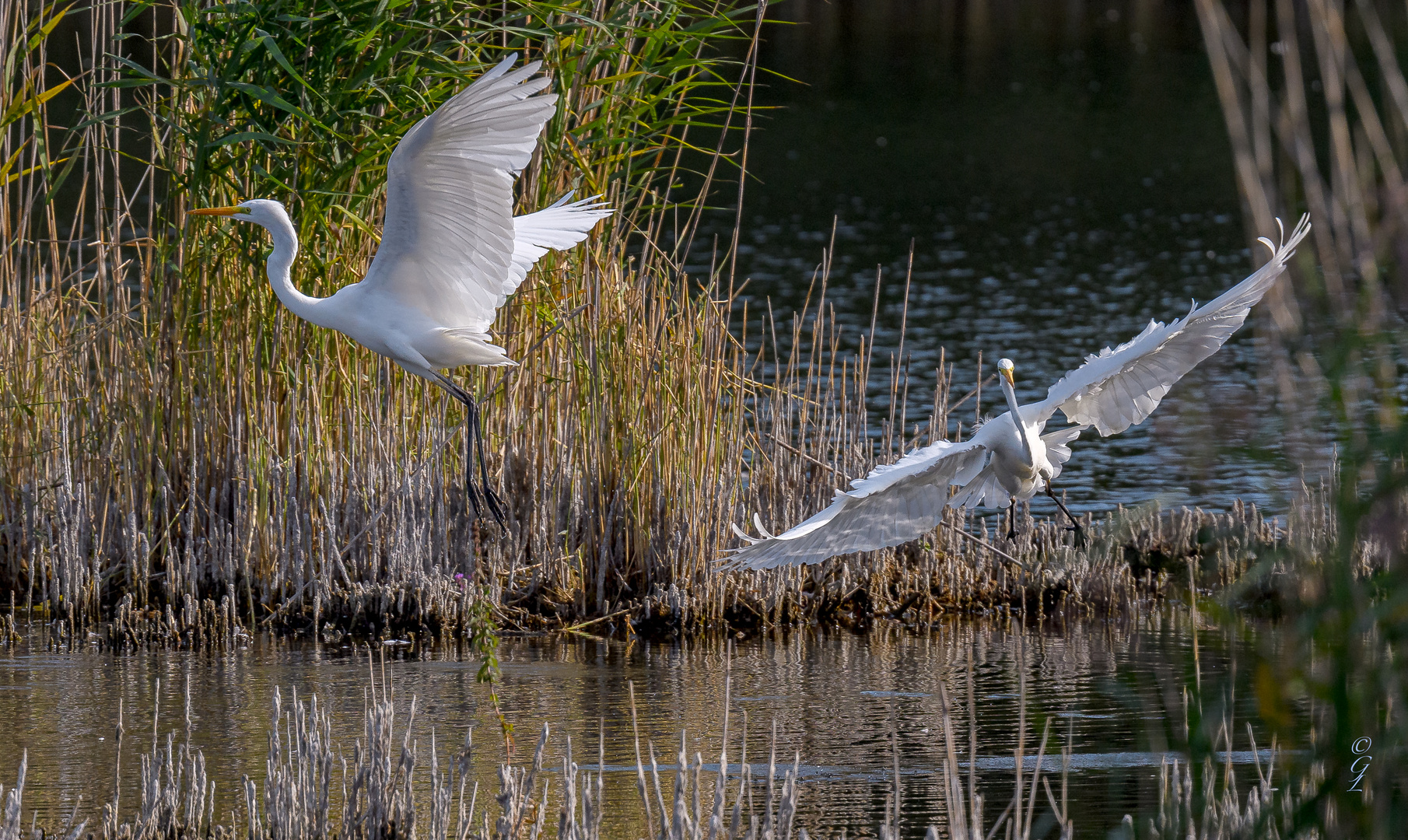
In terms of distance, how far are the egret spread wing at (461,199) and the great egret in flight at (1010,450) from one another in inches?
49.7

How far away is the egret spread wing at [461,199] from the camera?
482 centimetres

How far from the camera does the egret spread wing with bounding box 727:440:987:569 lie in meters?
Result: 5.23

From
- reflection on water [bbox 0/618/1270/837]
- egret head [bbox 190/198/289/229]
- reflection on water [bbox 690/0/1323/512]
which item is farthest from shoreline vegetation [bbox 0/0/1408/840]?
reflection on water [bbox 690/0/1323/512]

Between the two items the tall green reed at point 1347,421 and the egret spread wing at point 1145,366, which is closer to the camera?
the tall green reed at point 1347,421

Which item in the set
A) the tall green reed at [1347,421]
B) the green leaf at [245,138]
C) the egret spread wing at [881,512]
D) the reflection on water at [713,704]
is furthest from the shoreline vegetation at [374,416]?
the tall green reed at [1347,421]

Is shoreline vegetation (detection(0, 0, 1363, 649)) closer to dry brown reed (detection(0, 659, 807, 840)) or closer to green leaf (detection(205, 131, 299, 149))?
green leaf (detection(205, 131, 299, 149))

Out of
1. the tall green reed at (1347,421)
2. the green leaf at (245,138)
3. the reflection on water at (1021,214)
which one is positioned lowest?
the tall green reed at (1347,421)

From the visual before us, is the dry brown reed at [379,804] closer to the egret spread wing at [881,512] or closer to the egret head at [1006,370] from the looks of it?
the egret spread wing at [881,512]

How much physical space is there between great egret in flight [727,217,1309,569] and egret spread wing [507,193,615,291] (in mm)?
1199

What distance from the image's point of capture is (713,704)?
5.47 metres

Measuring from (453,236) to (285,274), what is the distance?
0.63 metres

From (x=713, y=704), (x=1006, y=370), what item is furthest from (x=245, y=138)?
(x=1006, y=370)

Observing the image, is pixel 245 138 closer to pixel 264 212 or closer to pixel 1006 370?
pixel 264 212

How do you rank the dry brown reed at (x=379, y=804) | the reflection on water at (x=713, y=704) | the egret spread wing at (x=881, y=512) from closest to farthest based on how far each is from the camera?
the dry brown reed at (x=379, y=804) < the reflection on water at (x=713, y=704) < the egret spread wing at (x=881, y=512)
